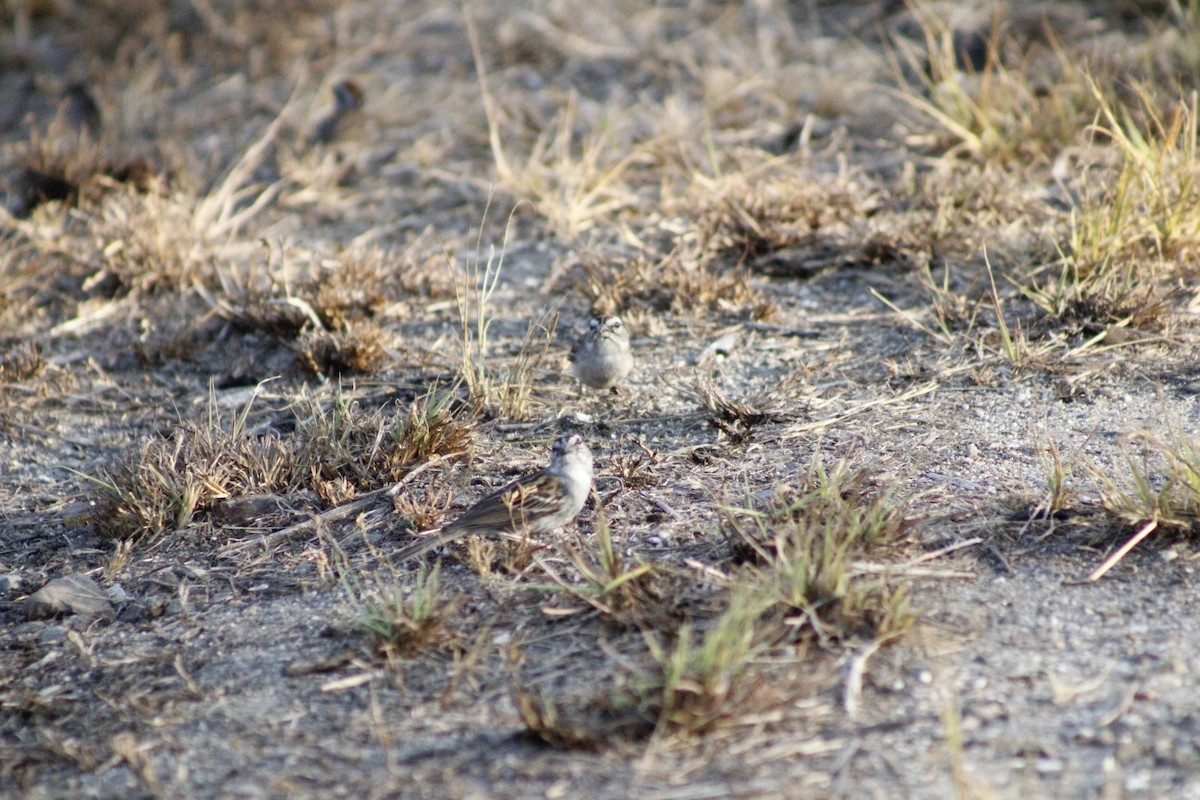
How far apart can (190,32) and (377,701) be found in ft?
26.6

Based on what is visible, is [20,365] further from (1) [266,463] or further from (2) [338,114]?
(2) [338,114]

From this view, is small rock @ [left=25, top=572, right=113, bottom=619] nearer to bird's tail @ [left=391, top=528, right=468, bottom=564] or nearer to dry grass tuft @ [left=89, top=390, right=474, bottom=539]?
dry grass tuft @ [left=89, top=390, right=474, bottom=539]

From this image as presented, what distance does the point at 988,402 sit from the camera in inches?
195

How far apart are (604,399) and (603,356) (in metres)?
0.35

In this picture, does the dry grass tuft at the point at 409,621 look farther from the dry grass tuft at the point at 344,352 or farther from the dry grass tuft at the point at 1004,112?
the dry grass tuft at the point at 1004,112

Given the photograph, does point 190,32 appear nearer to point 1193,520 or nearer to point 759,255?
point 759,255

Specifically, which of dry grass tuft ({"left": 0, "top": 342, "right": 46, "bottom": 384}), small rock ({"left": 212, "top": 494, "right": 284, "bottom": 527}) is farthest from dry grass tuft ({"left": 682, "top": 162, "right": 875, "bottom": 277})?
dry grass tuft ({"left": 0, "top": 342, "right": 46, "bottom": 384})

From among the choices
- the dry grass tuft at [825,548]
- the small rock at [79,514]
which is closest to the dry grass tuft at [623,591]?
the dry grass tuft at [825,548]

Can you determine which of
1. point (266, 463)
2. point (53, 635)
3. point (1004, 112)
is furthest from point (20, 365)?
point (1004, 112)

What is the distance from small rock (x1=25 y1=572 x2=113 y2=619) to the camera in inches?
A: 157

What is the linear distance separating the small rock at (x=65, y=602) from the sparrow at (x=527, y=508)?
102cm

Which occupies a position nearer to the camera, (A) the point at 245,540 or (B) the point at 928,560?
(B) the point at 928,560

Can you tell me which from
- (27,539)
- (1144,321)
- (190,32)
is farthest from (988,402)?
(190,32)

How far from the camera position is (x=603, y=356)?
5.04 metres
